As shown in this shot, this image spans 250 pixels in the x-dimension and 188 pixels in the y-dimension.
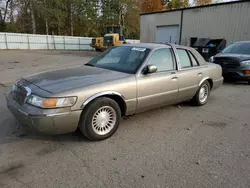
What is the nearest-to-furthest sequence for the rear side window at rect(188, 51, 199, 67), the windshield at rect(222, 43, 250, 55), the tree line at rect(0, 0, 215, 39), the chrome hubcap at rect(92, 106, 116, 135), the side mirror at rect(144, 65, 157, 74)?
1. the chrome hubcap at rect(92, 106, 116, 135)
2. the side mirror at rect(144, 65, 157, 74)
3. the rear side window at rect(188, 51, 199, 67)
4. the windshield at rect(222, 43, 250, 55)
5. the tree line at rect(0, 0, 215, 39)

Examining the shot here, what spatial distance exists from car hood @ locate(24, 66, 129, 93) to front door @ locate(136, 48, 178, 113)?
0.46 m

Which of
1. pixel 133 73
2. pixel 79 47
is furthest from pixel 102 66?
pixel 79 47

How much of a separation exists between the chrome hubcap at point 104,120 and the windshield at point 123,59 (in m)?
0.84

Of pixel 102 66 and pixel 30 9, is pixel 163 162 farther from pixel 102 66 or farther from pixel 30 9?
pixel 30 9

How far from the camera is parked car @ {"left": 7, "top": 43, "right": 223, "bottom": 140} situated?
111 inches

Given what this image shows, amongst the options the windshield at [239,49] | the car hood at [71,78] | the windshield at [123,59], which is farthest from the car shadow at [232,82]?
the car hood at [71,78]

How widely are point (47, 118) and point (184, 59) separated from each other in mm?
3265

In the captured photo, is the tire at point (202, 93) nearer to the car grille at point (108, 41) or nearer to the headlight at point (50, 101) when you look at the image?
the headlight at point (50, 101)

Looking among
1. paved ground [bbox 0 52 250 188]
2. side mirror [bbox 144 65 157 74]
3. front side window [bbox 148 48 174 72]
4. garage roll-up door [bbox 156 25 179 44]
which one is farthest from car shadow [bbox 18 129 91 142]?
garage roll-up door [bbox 156 25 179 44]

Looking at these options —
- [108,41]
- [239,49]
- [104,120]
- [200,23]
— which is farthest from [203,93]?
[108,41]

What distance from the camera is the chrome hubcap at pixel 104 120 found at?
10.6ft

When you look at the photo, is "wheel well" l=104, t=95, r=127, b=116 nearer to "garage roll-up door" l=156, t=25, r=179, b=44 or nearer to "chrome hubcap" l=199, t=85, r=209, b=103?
"chrome hubcap" l=199, t=85, r=209, b=103

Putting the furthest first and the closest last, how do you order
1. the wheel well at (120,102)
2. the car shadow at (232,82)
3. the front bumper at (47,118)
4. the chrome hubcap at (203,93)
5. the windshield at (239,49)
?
the windshield at (239,49) < the car shadow at (232,82) < the chrome hubcap at (203,93) < the wheel well at (120,102) < the front bumper at (47,118)

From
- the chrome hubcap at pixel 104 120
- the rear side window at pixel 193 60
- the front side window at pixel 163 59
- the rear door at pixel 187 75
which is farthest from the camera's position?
the rear side window at pixel 193 60
